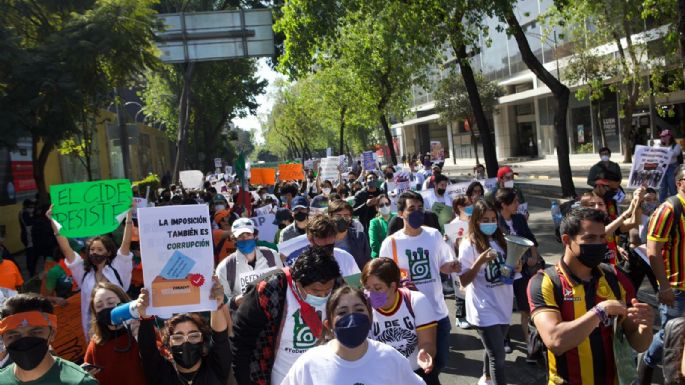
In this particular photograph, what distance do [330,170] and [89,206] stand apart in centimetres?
1027

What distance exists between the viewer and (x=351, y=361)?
272 centimetres

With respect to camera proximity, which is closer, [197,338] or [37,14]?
[197,338]

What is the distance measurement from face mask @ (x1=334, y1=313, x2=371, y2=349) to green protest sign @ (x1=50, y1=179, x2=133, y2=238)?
152 inches

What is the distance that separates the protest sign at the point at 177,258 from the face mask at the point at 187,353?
0.69 ft

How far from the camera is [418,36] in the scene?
53.7ft

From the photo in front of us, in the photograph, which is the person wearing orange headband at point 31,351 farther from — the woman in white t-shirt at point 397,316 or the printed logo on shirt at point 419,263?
the printed logo on shirt at point 419,263

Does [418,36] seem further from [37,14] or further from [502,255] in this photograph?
[502,255]

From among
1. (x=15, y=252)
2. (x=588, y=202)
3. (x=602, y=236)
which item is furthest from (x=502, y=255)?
(x=15, y=252)

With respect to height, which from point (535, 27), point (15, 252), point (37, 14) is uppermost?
point (535, 27)

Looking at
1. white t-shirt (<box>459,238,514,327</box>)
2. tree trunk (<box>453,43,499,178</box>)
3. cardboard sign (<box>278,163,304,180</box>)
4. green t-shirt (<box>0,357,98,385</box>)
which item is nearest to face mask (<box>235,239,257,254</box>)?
white t-shirt (<box>459,238,514,327</box>)

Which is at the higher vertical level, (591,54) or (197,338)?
(591,54)

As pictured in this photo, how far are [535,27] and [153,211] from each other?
39.5 m

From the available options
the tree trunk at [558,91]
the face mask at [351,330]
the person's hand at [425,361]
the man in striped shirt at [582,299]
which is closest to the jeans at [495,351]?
the person's hand at [425,361]

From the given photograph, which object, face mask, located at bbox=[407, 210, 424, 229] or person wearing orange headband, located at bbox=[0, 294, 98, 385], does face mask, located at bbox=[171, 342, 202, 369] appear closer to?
person wearing orange headband, located at bbox=[0, 294, 98, 385]
